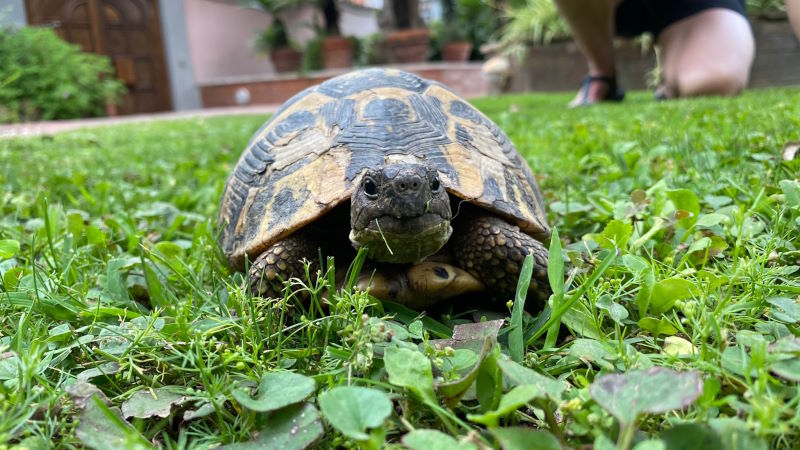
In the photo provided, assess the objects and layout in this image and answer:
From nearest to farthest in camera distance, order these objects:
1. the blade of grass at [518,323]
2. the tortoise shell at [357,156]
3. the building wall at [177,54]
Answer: the blade of grass at [518,323] < the tortoise shell at [357,156] < the building wall at [177,54]

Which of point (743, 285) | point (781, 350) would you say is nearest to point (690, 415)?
point (781, 350)

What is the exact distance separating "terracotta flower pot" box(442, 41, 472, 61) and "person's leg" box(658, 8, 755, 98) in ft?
28.5

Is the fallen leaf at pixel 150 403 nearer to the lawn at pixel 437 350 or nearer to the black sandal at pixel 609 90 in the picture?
the lawn at pixel 437 350

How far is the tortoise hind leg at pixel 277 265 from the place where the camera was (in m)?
1.35

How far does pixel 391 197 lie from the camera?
3.75ft

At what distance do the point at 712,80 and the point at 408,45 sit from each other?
29.6ft

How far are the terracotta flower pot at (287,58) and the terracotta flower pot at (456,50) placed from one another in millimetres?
3600

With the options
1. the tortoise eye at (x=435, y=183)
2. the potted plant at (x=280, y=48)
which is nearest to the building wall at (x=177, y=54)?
the potted plant at (x=280, y=48)

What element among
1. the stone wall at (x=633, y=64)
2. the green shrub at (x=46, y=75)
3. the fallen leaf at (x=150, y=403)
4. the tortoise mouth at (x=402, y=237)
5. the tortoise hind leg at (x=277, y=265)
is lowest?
the fallen leaf at (x=150, y=403)

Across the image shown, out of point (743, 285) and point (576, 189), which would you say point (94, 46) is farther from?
point (743, 285)

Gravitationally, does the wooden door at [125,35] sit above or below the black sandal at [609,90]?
above

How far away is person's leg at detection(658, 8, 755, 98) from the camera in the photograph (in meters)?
5.27

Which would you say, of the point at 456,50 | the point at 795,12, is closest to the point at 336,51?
the point at 456,50

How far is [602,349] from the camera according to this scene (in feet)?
3.07
